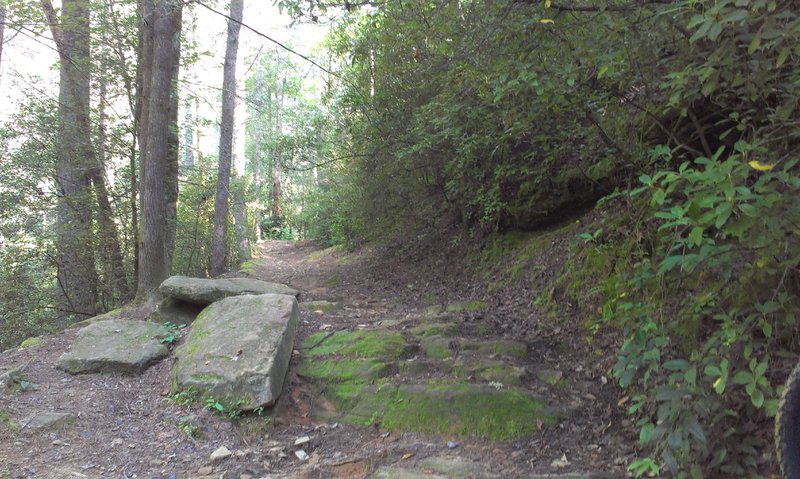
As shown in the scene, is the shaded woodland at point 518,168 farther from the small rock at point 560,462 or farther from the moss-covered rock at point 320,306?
the moss-covered rock at point 320,306

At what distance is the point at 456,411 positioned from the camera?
12.3 feet

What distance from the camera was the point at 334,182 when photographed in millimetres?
14039

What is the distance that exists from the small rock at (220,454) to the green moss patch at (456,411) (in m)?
0.94

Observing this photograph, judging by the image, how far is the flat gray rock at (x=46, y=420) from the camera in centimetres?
362

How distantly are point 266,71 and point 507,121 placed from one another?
101 feet

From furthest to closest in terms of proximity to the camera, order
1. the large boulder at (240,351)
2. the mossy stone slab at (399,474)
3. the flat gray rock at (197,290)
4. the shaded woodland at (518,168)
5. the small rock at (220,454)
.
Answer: the flat gray rock at (197,290)
the large boulder at (240,351)
the small rock at (220,454)
the mossy stone slab at (399,474)
the shaded woodland at (518,168)

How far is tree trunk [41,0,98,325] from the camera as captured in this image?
9.89m

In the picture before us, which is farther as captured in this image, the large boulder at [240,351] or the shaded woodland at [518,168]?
the large boulder at [240,351]

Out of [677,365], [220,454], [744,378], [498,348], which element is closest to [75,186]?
[220,454]

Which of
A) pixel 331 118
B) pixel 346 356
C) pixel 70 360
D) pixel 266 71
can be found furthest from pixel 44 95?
pixel 266 71

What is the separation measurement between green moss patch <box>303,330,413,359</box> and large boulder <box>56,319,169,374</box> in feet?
5.05

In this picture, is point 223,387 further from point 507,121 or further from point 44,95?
point 44,95

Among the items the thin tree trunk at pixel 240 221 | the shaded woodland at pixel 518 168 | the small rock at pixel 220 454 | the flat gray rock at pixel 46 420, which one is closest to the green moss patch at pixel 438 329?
the shaded woodland at pixel 518 168

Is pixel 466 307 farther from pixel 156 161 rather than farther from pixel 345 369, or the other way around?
pixel 156 161
